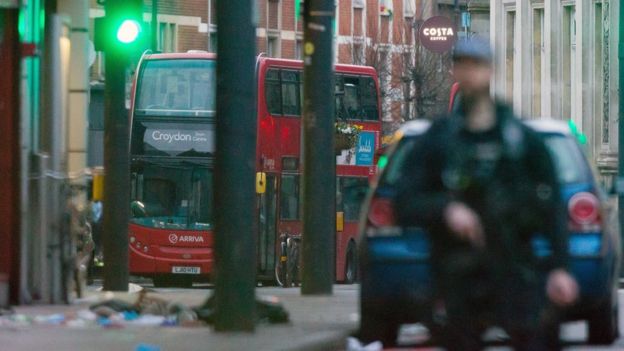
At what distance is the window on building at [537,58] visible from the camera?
62.1 metres

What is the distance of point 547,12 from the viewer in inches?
2429

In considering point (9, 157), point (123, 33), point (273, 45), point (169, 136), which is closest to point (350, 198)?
point (169, 136)

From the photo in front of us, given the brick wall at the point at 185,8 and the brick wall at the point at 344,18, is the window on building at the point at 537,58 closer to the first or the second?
the brick wall at the point at 185,8

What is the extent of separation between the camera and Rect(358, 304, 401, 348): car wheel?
580 inches

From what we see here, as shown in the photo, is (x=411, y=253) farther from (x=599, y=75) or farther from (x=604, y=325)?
(x=599, y=75)

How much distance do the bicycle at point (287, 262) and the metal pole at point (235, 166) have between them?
78.1 feet

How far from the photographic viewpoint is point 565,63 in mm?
60000

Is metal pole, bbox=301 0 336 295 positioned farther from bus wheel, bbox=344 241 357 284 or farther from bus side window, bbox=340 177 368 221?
bus wheel, bbox=344 241 357 284

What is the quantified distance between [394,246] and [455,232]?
5.93 metres

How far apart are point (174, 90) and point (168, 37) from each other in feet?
106

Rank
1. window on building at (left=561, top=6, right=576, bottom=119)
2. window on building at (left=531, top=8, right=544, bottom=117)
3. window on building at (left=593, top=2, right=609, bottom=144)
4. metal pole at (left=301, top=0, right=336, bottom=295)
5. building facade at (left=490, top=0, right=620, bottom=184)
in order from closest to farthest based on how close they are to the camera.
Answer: metal pole at (left=301, top=0, right=336, bottom=295)
building facade at (left=490, top=0, right=620, bottom=184)
window on building at (left=593, top=2, right=609, bottom=144)
window on building at (left=561, top=6, right=576, bottom=119)
window on building at (left=531, top=8, right=544, bottom=117)

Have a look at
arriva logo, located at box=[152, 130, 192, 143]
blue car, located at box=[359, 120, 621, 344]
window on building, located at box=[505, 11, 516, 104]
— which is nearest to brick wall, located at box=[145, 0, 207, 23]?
window on building, located at box=[505, 11, 516, 104]

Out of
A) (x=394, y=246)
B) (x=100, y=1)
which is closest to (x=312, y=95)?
(x=100, y=1)

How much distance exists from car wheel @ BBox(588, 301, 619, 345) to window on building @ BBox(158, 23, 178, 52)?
52826 millimetres
